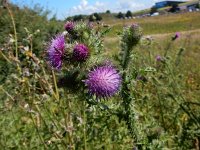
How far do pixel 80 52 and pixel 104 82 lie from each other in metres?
0.26

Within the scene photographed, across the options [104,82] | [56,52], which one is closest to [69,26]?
[56,52]

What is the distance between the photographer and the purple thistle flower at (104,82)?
2814 millimetres

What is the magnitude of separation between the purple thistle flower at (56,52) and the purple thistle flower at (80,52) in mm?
114

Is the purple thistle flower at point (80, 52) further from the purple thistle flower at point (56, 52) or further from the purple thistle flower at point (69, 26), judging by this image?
the purple thistle flower at point (69, 26)

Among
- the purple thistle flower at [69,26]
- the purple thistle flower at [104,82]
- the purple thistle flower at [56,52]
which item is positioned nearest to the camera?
the purple thistle flower at [104,82]

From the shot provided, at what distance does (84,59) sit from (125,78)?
289mm

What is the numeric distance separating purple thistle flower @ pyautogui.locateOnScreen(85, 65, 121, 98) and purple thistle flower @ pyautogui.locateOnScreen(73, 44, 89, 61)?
0.12 m

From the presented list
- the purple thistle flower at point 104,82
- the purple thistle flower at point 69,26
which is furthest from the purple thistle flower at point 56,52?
the purple thistle flower at point 104,82

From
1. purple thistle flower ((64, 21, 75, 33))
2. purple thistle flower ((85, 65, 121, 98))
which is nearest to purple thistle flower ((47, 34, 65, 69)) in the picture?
purple thistle flower ((64, 21, 75, 33))

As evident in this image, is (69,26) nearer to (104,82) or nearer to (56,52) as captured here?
(56,52)

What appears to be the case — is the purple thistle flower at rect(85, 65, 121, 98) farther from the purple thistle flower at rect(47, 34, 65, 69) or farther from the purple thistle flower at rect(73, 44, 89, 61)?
the purple thistle flower at rect(47, 34, 65, 69)

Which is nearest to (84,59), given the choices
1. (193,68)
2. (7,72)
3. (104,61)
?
(104,61)

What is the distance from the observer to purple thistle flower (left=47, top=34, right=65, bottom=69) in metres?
3.01

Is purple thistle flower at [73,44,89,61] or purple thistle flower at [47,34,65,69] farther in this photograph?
purple thistle flower at [47,34,65,69]
